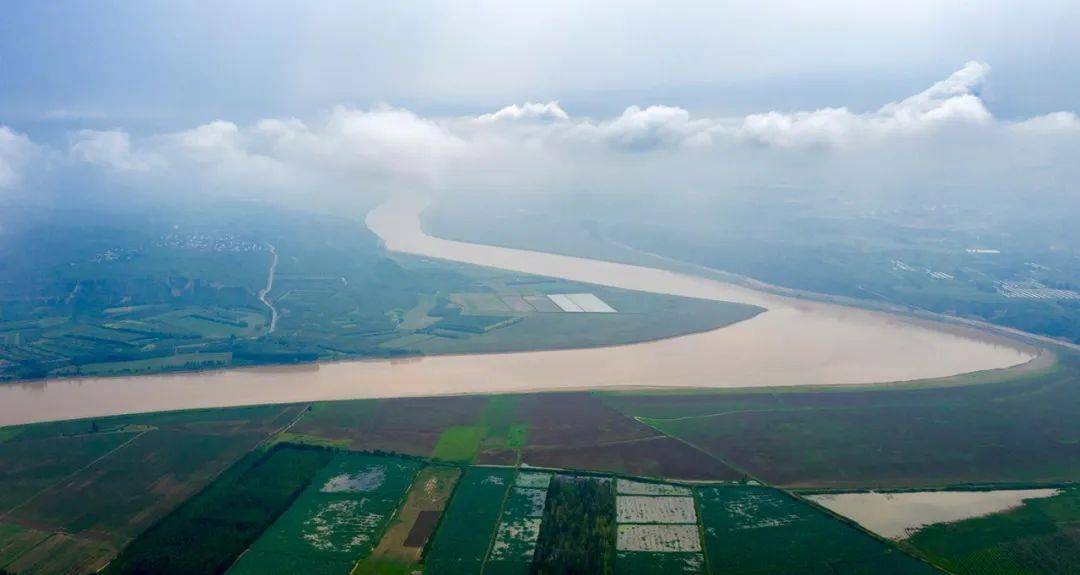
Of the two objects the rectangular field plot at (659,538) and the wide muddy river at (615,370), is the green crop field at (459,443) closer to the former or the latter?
the wide muddy river at (615,370)

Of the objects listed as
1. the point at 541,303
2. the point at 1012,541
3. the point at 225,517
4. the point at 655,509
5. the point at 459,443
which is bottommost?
the point at 225,517

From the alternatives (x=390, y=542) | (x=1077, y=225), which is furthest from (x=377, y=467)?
(x=1077, y=225)

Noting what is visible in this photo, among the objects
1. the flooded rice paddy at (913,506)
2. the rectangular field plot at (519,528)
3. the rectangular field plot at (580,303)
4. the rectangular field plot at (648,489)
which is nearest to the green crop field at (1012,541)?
the flooded rice paddy at (913,506)

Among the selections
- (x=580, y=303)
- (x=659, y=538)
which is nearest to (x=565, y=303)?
(x=580, y=303)

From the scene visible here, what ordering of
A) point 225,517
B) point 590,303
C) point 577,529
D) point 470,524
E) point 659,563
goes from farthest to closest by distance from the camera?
point 590,303 → point 225,517 → point 470,524 → point 577,529 → point 659,563

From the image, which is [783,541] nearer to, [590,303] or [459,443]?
A: [459,443]

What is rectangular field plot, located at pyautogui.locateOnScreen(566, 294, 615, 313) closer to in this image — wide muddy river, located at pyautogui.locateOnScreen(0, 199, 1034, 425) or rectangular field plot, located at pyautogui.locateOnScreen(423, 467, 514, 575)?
wide muddy river, located at pyautogui.locateOnScreen(0, 199, 1034, 425)

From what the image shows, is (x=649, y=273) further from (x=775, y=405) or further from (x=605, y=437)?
(x=605, y=437)
